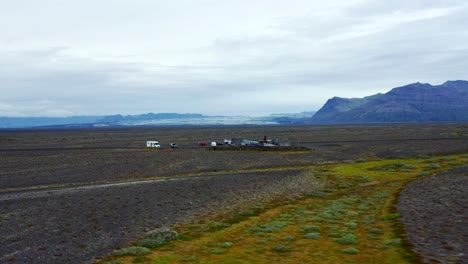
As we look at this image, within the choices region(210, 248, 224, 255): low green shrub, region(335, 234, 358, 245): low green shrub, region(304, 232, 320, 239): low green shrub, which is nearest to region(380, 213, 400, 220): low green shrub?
region(335, 234, 358, 245): low green shrub

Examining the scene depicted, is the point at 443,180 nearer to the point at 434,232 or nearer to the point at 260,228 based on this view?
the point at 434,232

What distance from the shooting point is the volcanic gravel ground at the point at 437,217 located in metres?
17.3

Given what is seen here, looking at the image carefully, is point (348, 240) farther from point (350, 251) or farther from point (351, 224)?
point (351, 224)

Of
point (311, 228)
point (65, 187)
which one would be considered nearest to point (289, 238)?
point (311, 228)

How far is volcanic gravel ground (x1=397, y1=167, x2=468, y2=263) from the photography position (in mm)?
17344

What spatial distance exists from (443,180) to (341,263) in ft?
90.9

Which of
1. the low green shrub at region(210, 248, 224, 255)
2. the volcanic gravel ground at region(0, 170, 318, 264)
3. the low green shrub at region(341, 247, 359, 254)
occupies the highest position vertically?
the low green shrub at region(341, 247, 359, 254)

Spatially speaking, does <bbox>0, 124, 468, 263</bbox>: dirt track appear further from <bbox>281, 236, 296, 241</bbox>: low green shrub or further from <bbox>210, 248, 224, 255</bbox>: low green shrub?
<bbox>281, 236, 296, 241</bbox>: low green shrub

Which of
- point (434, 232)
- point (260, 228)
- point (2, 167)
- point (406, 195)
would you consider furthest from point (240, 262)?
point (2, 167)

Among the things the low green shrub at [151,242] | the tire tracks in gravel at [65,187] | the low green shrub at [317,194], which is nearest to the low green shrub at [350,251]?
the low green shrub at [151,242]

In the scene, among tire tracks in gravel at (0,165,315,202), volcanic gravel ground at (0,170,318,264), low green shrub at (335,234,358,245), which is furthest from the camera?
tire tracks in gravel at (0,165,315,202)

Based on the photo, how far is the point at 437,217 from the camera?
78.4ft

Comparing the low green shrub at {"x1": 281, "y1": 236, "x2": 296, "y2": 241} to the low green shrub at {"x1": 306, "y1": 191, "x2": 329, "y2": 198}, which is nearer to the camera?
the low green shrub at {"x1": 281, "y1": 236, "x2": 296, "y2": 241}

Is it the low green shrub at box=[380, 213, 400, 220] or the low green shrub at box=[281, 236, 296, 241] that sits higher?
the low green shrub at box=[380, 213, 400, 220]
